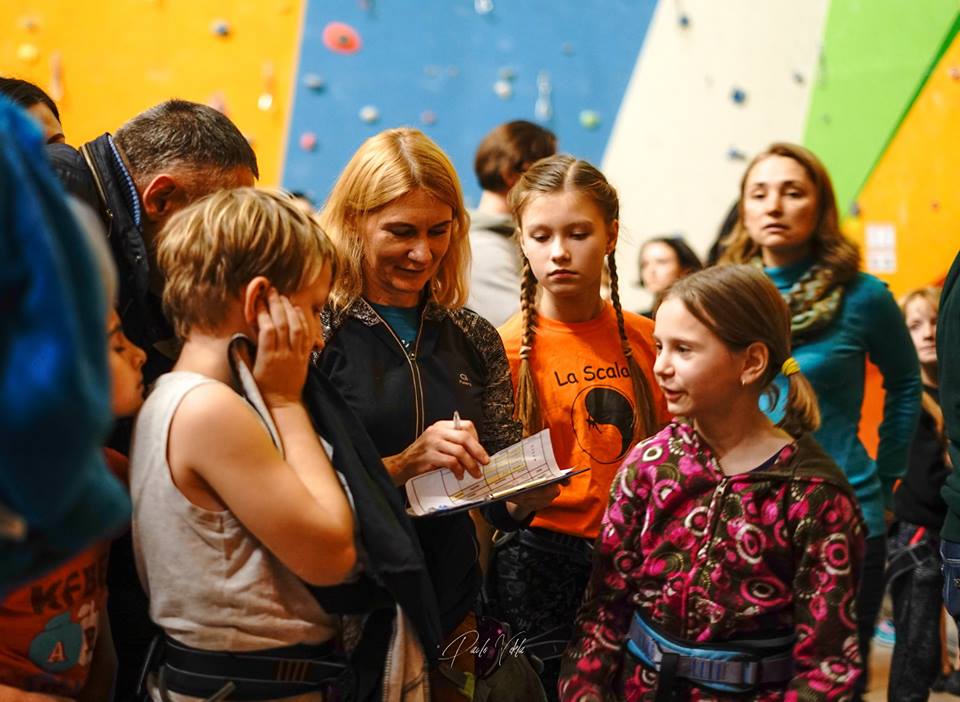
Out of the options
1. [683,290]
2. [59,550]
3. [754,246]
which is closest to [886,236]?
[754,246]

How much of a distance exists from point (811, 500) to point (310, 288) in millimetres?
897

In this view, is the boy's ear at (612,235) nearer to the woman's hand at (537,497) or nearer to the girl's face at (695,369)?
the girl's face at (695,369)

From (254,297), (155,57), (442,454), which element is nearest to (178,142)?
(254,297)

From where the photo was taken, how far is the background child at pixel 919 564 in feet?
11.3

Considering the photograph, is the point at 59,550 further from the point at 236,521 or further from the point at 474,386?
the point at 474,386

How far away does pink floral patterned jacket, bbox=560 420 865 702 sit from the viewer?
1.72 meters

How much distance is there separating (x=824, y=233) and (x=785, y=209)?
13 cm

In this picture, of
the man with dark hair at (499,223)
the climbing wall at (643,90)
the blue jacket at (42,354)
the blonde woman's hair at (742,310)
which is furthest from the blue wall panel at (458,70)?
the blue jacket at (42,354)

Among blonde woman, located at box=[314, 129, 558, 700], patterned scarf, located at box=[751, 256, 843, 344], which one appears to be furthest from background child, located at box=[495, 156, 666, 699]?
patterned scarf, located at box=[751, 256, 843, 344]

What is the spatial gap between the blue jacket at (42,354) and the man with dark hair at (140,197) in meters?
0.87

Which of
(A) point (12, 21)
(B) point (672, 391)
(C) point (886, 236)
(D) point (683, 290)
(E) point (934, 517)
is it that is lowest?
(E) point (934, 517)

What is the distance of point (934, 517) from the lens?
3.55 metres

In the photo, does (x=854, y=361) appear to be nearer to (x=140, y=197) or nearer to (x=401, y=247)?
(x=401, y=247)

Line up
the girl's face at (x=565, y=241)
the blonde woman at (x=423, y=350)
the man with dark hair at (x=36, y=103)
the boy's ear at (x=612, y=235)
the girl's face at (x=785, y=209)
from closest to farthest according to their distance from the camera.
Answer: the blonde woman at (x=423, y=350), the man with dark hair at (x=36, y=103), the girl's face at (x=565, y=241), the boy's ear at (x=612, y=235), the girl's face at (x=785, y=209)
